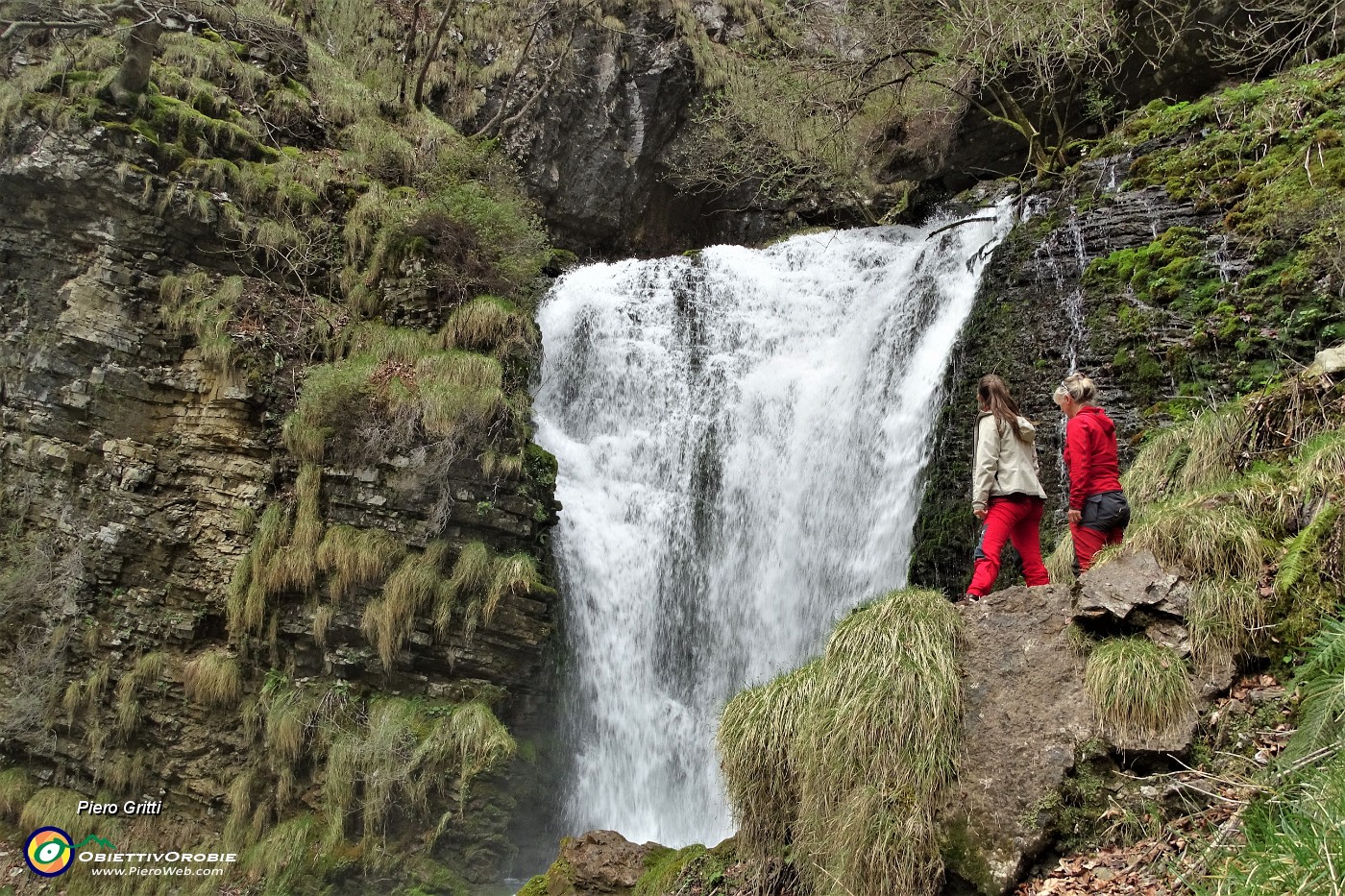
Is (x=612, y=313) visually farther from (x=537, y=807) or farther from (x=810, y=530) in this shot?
(x=537, y=807)

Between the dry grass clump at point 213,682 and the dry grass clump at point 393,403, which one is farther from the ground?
the dry grass clump at point 393,403

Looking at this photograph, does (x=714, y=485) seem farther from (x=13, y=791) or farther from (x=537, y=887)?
(x=13, y=791)

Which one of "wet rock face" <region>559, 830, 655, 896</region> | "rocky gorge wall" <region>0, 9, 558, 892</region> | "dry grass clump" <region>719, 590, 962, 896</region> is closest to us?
"dry grass clump" <region>719, 590, 962, 896</region>

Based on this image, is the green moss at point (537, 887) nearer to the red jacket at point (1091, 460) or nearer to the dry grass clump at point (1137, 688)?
the dry grass clump at point (1137, 688)

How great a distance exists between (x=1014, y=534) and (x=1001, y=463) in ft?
1.48

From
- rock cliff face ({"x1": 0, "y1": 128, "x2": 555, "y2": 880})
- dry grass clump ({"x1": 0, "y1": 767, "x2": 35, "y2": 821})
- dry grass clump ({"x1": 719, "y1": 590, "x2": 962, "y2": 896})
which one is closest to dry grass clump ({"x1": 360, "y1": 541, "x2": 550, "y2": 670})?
rock cliff face ({"x1": 0, "y1": 128, "x2": 555, "y2": 880})

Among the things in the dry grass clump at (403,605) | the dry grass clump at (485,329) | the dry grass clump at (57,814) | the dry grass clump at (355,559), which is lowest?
the dry grass clump at (57,814)

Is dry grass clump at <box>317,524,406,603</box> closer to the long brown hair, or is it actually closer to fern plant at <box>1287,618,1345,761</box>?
the long brown hair

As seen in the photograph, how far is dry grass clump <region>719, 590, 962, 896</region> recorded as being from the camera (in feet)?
11.3

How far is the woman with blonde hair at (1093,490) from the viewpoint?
14.9 ft

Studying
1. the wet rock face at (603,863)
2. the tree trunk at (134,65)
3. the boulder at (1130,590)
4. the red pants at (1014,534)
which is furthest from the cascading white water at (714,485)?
the tree trunk at (134,65)

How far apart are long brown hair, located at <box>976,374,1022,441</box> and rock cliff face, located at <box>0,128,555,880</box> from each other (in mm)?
5123

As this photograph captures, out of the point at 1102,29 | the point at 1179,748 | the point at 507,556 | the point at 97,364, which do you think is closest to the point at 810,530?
the point at 507,556

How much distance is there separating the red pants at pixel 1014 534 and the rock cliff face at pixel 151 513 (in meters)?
4.92
